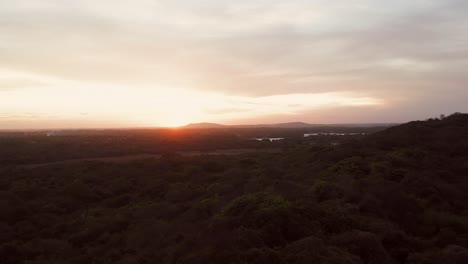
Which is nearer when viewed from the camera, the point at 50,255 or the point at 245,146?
the point at 50,255

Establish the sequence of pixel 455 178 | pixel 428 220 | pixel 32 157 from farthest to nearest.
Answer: pixel 32 157, pixel 455 178, pixel 428 220

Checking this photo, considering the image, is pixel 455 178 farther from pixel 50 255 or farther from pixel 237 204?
pixel 50 255

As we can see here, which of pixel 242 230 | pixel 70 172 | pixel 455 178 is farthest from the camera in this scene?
pixel 70 172

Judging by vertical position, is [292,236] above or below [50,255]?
above

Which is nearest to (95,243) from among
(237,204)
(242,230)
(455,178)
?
(237,204)

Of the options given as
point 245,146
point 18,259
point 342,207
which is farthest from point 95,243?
point 245,146

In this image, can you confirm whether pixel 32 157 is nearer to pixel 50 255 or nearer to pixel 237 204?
pixel 50 255
